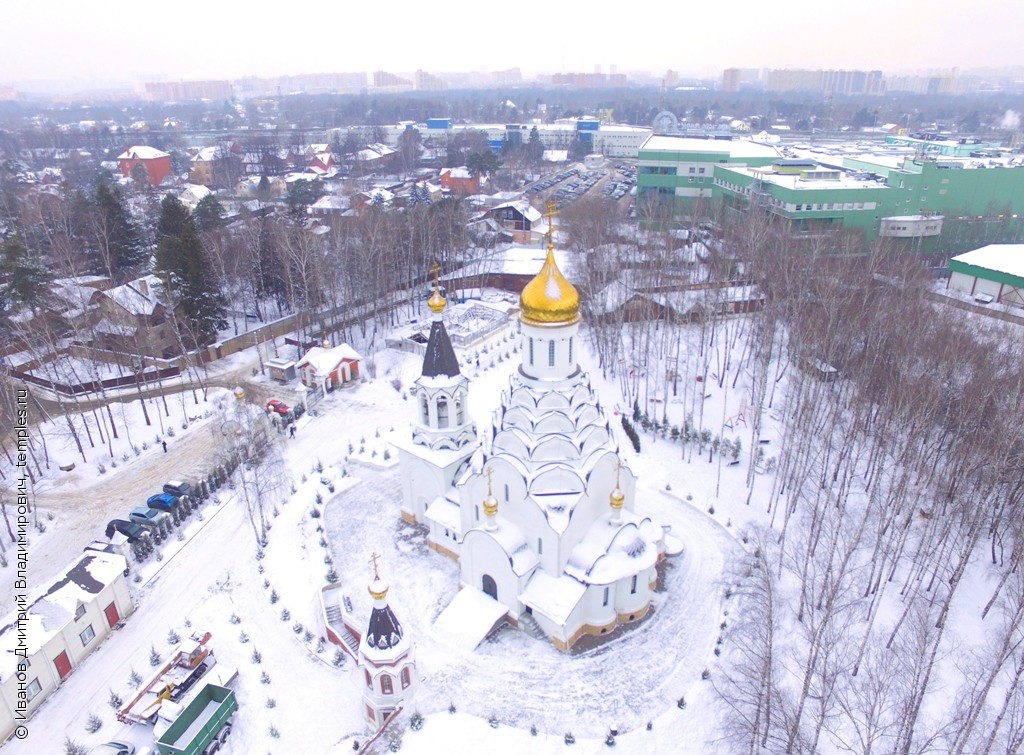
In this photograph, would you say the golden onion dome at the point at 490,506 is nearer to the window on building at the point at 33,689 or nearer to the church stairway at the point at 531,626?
the church stairway at the point at 531,626

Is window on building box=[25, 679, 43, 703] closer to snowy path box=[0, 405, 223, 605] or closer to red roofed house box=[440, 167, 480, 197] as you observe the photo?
snowy path box=[0, 405, 223, 605]

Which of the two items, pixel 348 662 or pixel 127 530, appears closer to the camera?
pixel 348 662

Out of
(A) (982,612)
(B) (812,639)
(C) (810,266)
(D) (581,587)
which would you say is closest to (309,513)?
(D) (581,587)

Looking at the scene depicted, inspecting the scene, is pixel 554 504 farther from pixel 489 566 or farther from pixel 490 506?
pixel 489 566

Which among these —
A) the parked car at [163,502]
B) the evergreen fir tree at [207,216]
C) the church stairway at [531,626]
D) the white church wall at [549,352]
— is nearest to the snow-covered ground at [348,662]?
the church stairway at [531,626]

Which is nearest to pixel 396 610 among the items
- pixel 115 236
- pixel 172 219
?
pixel 172 219

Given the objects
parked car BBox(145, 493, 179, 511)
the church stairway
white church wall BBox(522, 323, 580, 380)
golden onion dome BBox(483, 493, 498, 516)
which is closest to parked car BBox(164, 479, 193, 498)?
parked car BBox(145, 493, 179, 511)
